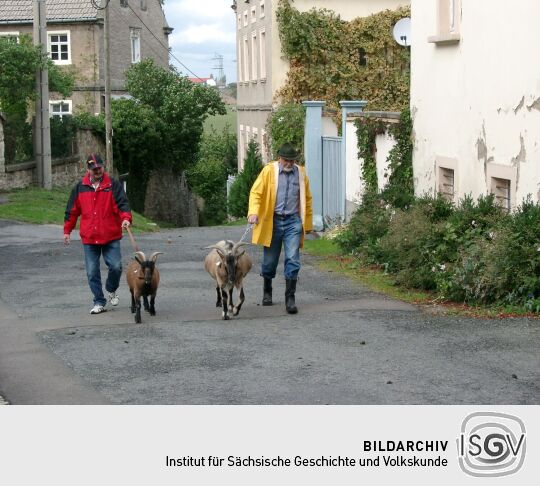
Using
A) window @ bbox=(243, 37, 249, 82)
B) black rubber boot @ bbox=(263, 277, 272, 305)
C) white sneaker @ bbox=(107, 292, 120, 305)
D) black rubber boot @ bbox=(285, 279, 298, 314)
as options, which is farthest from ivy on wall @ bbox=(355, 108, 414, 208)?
window @ bbox=(243, 37, 249, 82)

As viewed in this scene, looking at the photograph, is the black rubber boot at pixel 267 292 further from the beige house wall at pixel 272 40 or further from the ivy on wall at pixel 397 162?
the beige house wall at pixel 272 40

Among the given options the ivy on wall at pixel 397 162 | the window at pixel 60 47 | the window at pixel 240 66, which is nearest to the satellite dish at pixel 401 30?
the ivy on wall at pixel 397 162

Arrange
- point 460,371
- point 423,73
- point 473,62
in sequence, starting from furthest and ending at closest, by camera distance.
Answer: point 423,73 → point 473,62 → point 460,371

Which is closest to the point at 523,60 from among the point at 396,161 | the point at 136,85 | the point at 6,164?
the point at 396,161

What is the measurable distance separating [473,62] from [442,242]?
110 inches

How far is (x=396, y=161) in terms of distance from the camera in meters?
18.1

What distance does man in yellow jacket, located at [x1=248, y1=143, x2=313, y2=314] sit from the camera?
12258 mm

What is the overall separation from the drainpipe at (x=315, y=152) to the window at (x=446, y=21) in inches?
282

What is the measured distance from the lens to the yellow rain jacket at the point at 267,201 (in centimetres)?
1226

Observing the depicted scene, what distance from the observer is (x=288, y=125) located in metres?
33.0

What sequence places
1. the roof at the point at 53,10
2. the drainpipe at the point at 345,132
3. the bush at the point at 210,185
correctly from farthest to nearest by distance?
1. the bush at the point at 210,185
2. the roof at the point at 53,10
3. the drainpipe at the point at 345,132

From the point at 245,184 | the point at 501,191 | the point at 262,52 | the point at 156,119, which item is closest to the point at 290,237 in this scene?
the point at 501,191

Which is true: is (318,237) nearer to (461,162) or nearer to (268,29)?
(461,162)

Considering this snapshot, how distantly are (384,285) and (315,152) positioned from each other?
31.9 feet
